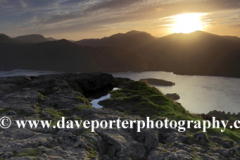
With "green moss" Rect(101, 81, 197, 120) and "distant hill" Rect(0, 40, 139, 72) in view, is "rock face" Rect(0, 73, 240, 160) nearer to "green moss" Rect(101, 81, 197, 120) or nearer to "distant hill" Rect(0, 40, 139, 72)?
"green moss" Rect(101, 81, 197, 120)

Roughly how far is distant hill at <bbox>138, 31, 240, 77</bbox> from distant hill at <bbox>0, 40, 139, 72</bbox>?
25.2 meters

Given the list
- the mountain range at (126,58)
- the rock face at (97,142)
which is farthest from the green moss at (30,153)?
the mountain range at (126,58)

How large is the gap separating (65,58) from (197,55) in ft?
375

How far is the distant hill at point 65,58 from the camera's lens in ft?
474

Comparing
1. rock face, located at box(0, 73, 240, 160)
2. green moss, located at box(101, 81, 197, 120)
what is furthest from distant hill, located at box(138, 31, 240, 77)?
rock face, located at box(0, 73, 240, 160)

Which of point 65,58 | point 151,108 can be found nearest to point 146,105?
point 151,108

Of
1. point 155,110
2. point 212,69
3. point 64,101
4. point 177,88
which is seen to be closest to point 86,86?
point 64,101

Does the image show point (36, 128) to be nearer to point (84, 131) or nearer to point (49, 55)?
point (84, 131)

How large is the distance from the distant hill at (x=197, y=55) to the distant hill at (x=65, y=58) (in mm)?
25163

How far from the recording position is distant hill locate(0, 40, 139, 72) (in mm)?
144375

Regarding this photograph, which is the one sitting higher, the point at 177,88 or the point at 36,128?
the point at 36,128

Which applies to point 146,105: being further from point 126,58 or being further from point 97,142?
point 126,58

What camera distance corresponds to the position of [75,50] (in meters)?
157

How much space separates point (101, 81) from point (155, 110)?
38.5ft
